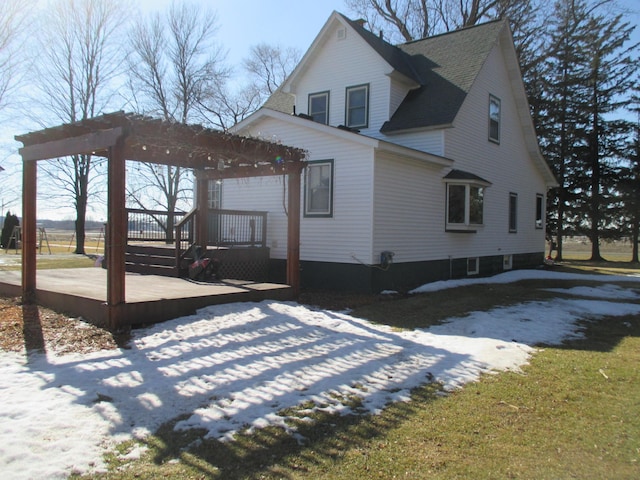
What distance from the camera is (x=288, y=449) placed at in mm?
3438

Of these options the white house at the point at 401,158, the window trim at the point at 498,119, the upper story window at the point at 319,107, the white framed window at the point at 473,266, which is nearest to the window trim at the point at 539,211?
the white house at the point at 401,158

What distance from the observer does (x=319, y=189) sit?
12211 millimetres

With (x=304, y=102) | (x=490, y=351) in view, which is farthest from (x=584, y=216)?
(x=490, y=351)

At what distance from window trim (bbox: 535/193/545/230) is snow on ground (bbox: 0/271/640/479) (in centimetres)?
1268

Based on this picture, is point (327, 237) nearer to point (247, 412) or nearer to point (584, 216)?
point (247, 412)

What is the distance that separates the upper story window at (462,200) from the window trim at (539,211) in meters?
7.12

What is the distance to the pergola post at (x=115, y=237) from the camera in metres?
6.50

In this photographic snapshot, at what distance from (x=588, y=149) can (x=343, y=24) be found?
1931 centimetres

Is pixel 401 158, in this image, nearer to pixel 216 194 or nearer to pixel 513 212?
pixel 216 194

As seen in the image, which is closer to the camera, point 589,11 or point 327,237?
point 327,237

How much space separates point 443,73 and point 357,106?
112 inches

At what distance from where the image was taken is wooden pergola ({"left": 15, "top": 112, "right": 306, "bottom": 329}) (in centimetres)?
654

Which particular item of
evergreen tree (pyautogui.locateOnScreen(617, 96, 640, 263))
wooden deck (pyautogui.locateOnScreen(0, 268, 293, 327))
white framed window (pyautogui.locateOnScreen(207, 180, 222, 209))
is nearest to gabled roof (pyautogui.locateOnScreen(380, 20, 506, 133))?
white framed window (pyautogui.locateOnScreen(207, 180, 222, 209))

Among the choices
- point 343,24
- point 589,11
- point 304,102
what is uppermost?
point 589,11
